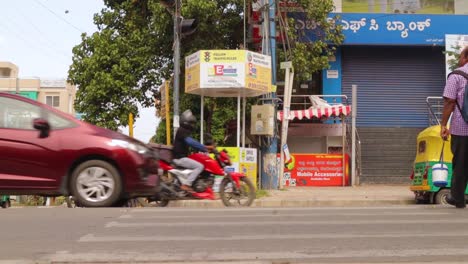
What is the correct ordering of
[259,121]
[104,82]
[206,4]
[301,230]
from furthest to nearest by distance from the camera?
[104,82] < [206,4] < [259,121] < [301,230]

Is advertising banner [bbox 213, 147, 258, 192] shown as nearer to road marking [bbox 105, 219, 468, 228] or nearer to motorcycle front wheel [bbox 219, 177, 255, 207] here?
motorcycle front wheel [bbox 219, 177, 255, 207]

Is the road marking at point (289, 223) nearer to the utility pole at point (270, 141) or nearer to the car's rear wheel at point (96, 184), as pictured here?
the car's rear wheel at point (96, 184)

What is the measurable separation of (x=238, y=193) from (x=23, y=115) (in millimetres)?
4196

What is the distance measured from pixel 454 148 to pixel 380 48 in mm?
17570

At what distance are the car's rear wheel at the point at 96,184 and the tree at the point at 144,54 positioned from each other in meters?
12.4

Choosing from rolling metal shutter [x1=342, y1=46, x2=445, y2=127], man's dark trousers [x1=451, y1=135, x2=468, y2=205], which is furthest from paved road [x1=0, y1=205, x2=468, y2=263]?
rolling metal shutter [x1=342, y1=46, x2=445, y2=127]

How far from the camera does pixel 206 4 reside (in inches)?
766

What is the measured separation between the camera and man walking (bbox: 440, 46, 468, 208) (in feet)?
22.6

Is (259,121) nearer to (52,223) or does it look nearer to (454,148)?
(454,148)

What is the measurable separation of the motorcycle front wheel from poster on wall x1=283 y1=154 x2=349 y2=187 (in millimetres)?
10390

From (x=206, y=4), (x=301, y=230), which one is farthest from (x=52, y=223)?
(x=206, y=4)

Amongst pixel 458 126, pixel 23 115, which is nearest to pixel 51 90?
pixel 23 115

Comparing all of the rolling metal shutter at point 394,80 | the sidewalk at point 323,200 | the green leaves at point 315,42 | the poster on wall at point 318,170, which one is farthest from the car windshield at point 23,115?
the rolling metal shutter at point 394,80

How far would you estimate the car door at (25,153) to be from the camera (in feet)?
25.2
